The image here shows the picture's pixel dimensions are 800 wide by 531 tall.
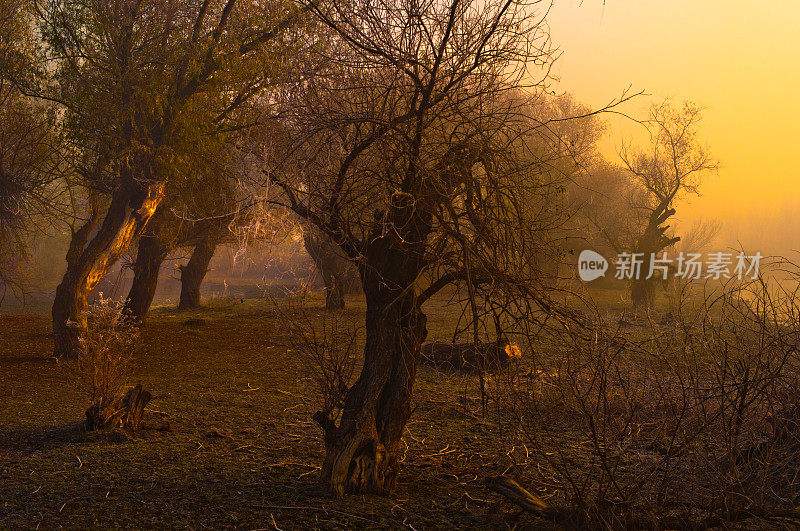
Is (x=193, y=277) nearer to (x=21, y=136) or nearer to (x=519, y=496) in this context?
(x=21, y=136)

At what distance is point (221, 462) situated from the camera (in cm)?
599

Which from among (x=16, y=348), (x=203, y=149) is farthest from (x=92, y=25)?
(x=16, y=348)

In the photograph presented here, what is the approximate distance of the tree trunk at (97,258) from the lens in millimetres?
12039

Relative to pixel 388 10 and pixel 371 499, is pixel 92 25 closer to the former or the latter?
pixel 388 10

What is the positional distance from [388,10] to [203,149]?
809cm

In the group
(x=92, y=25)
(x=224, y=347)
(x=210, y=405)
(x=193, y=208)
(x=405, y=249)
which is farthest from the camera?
(x=193, y=208)

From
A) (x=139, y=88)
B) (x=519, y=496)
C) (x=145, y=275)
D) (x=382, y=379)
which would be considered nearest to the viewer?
(x=519, y=496)

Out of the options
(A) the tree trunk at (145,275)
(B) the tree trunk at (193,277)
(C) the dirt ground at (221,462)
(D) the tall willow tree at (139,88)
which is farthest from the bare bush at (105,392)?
(B) the tree trunk at (193,277)

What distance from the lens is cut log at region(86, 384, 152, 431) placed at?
6.67 meters

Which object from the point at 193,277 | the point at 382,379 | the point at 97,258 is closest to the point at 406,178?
the point at 382,379

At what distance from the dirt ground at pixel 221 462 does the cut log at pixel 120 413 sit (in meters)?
0.20

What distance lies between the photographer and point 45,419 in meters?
7.53

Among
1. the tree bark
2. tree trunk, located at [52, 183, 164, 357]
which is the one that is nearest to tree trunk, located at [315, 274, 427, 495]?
the tree bark

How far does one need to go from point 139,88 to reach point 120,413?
6.20m
